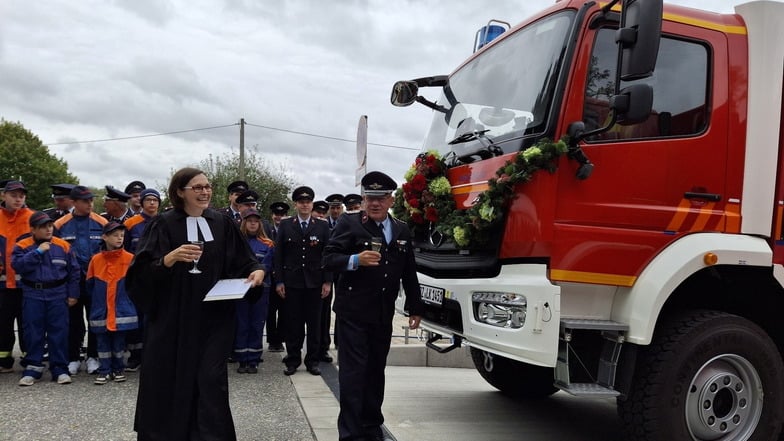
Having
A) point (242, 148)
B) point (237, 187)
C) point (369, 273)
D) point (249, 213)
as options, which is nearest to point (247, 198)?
point (249, 213)

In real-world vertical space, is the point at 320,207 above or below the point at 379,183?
below

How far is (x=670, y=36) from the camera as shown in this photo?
3723mm

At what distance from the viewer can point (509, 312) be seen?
3387 millimetres

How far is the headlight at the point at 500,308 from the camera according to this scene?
3316 millimetres

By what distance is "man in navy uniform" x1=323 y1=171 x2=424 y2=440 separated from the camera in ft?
12.9

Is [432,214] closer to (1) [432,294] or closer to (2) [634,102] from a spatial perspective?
(1) [432,294]

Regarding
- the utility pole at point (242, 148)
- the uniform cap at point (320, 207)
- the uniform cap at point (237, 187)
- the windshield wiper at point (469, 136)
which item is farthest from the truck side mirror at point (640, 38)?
the utility pole at point (242, 148)

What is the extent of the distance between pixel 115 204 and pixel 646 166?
5720mm

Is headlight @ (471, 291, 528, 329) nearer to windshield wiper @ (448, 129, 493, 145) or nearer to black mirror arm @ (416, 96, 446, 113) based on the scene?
windshield wiper @ (448, 129, 493, 145)

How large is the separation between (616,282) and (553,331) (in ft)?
1.83

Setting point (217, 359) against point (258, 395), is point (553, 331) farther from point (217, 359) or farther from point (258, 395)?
point (258, 395)

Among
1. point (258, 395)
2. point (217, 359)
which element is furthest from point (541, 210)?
point (258, 395)

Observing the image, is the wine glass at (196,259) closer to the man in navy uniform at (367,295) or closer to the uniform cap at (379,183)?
the man in navy uniform at (367,295)

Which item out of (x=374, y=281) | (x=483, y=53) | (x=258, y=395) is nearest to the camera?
(x=374, y=281)
